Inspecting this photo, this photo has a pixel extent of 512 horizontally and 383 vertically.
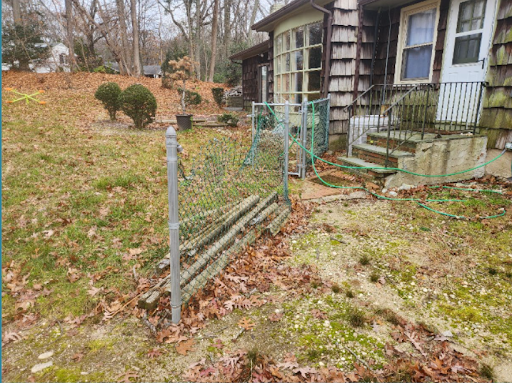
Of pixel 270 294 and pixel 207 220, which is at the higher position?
pixel 207 220

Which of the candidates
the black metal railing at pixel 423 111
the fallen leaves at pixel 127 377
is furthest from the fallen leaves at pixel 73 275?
the black metal railing at pixel 423 111

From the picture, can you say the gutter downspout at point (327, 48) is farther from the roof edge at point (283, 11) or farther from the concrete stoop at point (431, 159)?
the concrete stoop at point (431, 159)

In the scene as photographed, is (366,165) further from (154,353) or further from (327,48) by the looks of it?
(154,353)

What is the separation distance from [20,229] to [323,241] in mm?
3855

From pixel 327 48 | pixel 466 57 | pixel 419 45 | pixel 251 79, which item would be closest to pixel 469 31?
pixel 466 57

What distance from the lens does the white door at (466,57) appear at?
19.3 ft

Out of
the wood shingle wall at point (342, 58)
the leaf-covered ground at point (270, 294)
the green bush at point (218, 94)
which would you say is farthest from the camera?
the green bush at point (218, 94)

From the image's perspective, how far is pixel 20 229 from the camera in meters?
4.20

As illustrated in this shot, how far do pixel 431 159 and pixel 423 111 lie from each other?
1.73 metres

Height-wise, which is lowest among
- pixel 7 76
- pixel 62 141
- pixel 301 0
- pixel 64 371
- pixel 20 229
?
pixel 64 371

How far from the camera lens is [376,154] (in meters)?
6.43

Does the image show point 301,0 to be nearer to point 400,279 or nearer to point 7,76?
point 400,279

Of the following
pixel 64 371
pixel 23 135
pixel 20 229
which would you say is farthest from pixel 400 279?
pixel 23 135

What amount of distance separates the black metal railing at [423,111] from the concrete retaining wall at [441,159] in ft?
0.89
